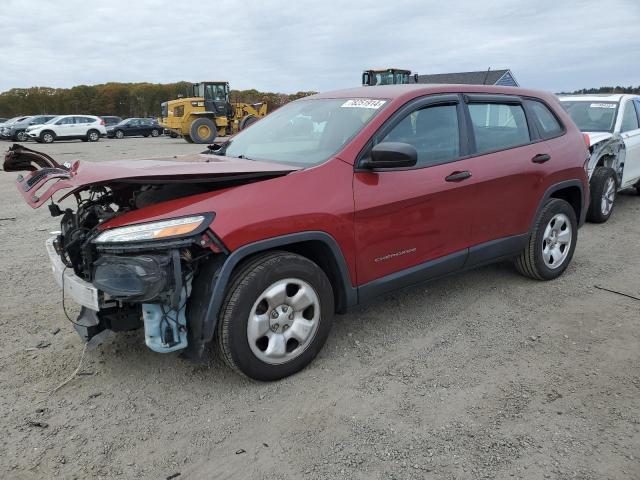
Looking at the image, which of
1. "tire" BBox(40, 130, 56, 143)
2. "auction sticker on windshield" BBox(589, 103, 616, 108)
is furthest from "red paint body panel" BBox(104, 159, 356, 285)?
"tire" BBox(40, 130, 56, 143)

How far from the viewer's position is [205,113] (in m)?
24.1

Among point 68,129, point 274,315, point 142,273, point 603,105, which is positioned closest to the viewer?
point 142,273

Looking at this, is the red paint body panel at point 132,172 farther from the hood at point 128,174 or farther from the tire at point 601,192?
the tire at point 601,192

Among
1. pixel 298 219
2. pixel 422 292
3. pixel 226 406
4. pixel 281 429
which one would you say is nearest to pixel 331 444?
pixel 281 429

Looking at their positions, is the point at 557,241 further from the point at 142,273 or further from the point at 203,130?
the point at 203,130

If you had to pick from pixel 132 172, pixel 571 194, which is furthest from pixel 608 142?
pixel 132 172

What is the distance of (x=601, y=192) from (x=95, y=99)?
6523 cm

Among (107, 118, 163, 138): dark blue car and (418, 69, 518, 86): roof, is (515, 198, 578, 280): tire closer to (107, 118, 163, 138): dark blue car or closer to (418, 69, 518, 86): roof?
(418, 69, 518, 86): roof

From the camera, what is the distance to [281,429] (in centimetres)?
261

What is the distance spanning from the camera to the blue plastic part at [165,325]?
2.64 metres

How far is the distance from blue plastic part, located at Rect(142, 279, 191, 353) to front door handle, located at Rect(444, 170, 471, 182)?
1.96 m

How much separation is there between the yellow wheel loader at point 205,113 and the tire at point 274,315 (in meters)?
21.3

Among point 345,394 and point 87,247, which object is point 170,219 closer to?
point 87,247

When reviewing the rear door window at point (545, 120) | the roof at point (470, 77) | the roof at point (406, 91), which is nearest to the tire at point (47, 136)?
the roof at point (470, 77)
